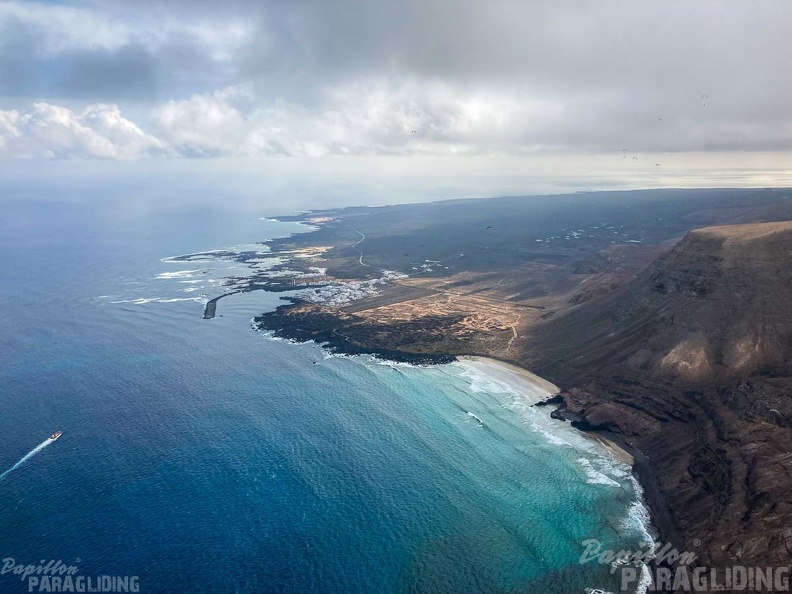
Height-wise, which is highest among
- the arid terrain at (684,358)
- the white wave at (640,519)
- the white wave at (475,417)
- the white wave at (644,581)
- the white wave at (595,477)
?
the arid terrain at (684,358)

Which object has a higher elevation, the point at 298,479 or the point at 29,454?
the point at 29,454

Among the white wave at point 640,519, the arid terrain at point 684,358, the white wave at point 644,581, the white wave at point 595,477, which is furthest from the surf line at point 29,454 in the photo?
the white wave at point 640,519

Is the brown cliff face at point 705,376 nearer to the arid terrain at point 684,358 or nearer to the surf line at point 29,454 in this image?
the arid terrain at point 684,358

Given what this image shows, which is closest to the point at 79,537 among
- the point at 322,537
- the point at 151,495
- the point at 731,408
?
the point at 151,495

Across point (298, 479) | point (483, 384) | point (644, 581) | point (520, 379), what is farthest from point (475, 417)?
point (644, 581)

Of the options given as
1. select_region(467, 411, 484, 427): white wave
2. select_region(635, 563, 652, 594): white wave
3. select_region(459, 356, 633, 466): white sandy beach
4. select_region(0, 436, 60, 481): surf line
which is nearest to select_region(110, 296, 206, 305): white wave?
select_region(0, 436, 60, 481): surf line

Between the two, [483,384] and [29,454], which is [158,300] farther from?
[483,384]

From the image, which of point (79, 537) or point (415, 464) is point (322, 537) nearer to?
point (415, 464)
